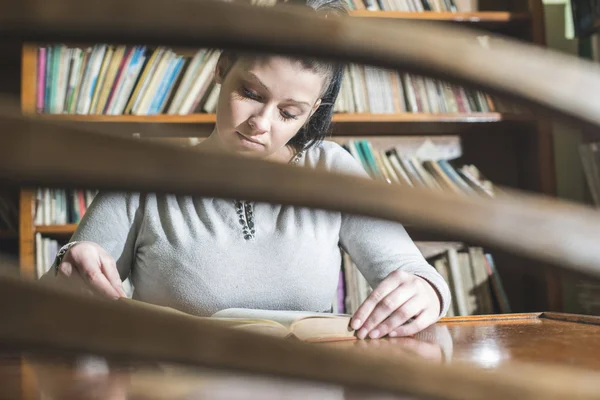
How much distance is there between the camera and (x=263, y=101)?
45.9 inches

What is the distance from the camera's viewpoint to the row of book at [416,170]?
2.24 metres

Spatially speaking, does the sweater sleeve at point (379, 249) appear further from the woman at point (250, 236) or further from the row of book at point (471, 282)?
the row of book at point (471, 282)

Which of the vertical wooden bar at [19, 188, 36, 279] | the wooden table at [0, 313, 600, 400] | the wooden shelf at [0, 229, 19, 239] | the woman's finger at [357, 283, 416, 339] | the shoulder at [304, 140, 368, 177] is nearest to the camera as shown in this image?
the wooden table at [0, 313, 600, 400]

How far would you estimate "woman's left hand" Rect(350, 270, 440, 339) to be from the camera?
0.80 metres

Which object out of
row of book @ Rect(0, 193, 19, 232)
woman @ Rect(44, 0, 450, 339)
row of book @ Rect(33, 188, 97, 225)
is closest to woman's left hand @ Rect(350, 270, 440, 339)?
woman @ Rect(44, 0, 450, 339)

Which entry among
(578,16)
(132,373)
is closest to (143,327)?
(132,373)

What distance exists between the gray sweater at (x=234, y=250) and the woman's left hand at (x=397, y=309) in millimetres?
162

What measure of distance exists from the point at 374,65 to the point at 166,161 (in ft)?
0.21

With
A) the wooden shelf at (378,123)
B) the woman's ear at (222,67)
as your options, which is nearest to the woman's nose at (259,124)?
the woman's ear at (222,67)

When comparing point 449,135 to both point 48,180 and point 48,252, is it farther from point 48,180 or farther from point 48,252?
point 48,180

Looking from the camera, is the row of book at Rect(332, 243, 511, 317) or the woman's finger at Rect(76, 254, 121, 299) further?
the row of book at Rect(332, 243, 511, 317)

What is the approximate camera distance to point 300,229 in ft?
4.11

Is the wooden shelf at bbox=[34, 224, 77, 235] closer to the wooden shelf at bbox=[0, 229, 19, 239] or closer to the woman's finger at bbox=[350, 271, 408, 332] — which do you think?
the wooden shelf at bbox=[0, 229, 19, 239]

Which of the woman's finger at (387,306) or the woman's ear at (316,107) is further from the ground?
the woman's ear at (316,107)
